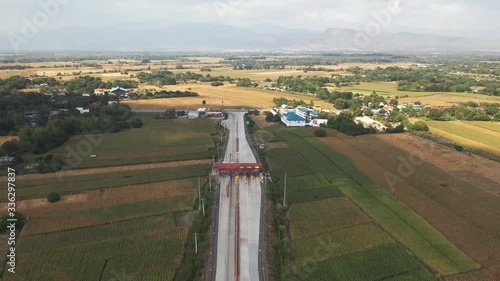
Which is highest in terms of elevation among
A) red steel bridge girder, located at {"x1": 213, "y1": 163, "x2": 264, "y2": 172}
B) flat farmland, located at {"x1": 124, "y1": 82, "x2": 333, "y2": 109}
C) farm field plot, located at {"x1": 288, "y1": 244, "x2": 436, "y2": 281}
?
red steel bridge girder, located at {"x1": 213, "y1": 163, "x2": 264, "y2": 172}

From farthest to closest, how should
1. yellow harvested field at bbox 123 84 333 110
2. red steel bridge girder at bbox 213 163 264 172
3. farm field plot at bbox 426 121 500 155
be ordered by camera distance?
yellow harvested field at bbox 123 84 333 110 < farm field plot at bbox 426 121 500 155 < red steel bridge girder at bbox 213 163 264 172

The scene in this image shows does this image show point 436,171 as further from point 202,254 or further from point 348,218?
point 202,254

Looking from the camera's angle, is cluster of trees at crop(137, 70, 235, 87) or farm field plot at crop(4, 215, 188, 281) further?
cluster of trees at crop(137, 70, 235, 87)

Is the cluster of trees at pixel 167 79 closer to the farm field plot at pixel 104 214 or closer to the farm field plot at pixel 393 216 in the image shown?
the farm field plot at pixel 393 216

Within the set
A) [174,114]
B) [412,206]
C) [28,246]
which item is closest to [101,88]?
[174,114]

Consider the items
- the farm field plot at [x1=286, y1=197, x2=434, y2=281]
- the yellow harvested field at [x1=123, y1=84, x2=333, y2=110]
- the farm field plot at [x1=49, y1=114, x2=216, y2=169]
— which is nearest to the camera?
the farm field plot at [x1=286, y1=197, x2=434, y2=281]

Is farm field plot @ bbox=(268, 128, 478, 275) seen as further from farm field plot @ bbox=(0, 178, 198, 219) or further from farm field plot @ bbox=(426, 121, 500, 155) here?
farm field plot @ bbox=(426, 121, 500, 155)

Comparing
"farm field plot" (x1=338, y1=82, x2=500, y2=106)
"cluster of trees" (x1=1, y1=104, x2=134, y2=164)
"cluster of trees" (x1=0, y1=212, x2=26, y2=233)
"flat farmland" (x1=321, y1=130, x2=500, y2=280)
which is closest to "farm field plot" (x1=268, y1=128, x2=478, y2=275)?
"flat farmland" (x1=321, y1=130, x2=500, y2=280)
